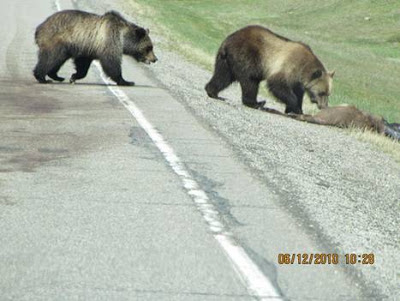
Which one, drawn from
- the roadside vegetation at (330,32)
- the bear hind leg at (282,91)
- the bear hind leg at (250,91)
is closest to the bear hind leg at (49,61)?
the bear hind leg at (250,91)

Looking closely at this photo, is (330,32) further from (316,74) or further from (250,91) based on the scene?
(250,91)

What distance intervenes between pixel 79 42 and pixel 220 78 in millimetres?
2462

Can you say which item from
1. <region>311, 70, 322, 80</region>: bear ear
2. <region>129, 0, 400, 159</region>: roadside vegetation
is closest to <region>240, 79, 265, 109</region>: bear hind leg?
<region>311, 70, 322, 80</region>: bear ear

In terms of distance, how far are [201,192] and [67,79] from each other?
983 centimetres

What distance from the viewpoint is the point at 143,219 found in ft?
23.4

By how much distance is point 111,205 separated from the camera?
7520 mm

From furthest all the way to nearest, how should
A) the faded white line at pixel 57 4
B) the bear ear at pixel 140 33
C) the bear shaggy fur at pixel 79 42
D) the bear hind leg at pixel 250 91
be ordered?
the faded white line at pixel 57 4, the bear ear at pixel 140 33, the bear hind leg at pixel 250 91, the bear shaggy fur at pixel 79 42

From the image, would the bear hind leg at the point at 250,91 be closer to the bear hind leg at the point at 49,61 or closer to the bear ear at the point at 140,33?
the bear ear at the point at 140,33

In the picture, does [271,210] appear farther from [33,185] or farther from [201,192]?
[33,185]

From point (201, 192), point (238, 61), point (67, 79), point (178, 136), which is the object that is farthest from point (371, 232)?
point (67, 79)

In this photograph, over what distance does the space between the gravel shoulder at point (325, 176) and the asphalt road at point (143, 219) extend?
109 mm

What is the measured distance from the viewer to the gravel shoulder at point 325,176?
7.03m

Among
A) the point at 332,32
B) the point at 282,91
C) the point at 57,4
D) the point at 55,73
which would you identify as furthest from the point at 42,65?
the point at 332,32

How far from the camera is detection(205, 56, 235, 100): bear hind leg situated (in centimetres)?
1673
